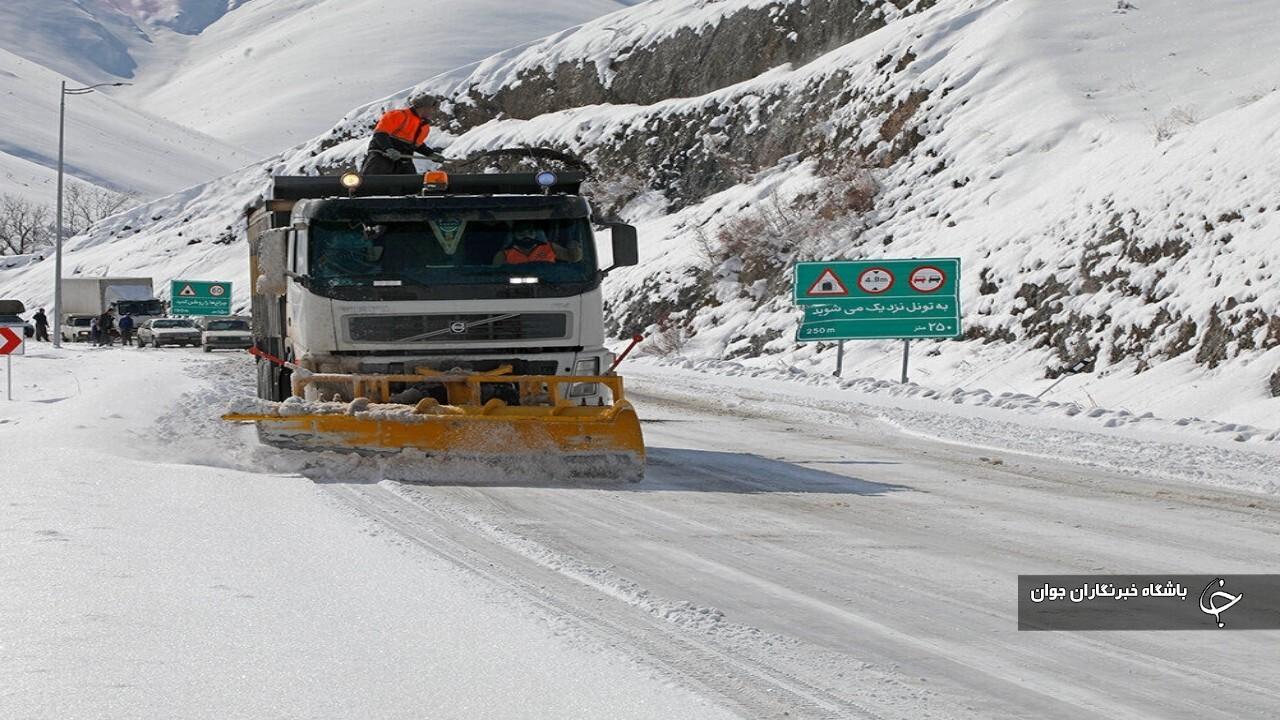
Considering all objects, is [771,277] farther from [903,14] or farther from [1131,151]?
[903,14]

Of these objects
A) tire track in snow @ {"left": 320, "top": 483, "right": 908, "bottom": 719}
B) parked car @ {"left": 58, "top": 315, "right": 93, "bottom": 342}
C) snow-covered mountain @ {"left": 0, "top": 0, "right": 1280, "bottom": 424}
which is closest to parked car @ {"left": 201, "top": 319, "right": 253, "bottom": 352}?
snow-covered mountain @ {"left": 0, "top": 0, "right": 1280, "bottom": 424}

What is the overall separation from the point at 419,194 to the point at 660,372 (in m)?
16.1

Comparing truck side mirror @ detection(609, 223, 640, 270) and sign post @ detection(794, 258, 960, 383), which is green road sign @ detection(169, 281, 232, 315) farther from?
truck side mirror @ detection(609, 223, 640, 270)

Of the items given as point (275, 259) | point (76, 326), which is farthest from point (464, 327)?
point (76, 326)

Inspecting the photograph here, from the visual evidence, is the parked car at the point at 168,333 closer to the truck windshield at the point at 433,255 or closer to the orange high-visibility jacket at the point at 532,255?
the truck windshield at the point at 433,255

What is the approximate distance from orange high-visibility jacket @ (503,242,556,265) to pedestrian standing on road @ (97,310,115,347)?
152 feet

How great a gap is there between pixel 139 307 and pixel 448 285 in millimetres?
49447

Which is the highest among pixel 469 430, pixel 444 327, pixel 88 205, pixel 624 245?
pixel 88 205

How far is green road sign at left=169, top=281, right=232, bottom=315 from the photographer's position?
2352 inches

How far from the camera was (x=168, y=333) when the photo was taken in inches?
1977

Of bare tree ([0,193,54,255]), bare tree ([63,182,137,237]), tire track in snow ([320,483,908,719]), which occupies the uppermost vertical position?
bare tree ([63,182,137,237])

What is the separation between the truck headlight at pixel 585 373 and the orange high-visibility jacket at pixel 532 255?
2.80 feet

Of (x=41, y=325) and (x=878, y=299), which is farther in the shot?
(x=41, y=325)

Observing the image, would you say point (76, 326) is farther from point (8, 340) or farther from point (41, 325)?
point (8, 340)
